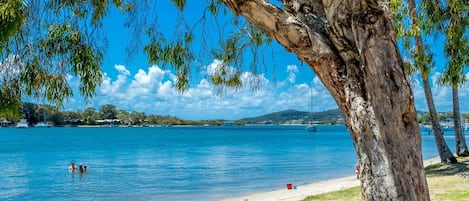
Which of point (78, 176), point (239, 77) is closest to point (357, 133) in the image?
point (239, 77)

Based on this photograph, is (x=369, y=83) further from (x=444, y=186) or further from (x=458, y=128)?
(x=458, y=128)

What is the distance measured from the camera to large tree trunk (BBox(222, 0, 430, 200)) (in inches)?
119

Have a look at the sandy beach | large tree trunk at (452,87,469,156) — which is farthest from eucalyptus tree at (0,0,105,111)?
large tree trunk at (452,87,469,156)

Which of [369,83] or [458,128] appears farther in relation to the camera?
[458,128]

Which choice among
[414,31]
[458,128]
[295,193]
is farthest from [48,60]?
[458,128]

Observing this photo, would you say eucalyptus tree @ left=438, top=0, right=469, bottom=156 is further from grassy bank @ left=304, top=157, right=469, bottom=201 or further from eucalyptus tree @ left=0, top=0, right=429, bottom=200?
eucalyptus tree @ left=0, top=0, right=429, bottom=200

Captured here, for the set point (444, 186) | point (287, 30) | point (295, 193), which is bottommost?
point (295, 193)

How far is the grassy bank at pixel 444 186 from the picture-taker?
918cm

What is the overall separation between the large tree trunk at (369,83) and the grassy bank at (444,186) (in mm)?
6356

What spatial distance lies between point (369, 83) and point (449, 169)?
12256 millimetres

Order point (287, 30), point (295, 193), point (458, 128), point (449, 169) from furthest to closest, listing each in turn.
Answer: point (458, 128) < point (295, 193) < point (449, 169) < point (287, 30)

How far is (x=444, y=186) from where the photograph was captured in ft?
34.5

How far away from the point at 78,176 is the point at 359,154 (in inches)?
1043

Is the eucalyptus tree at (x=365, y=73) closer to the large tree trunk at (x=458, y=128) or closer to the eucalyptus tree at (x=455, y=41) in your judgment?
the eucalyptus tree at (x=455, y=41)
